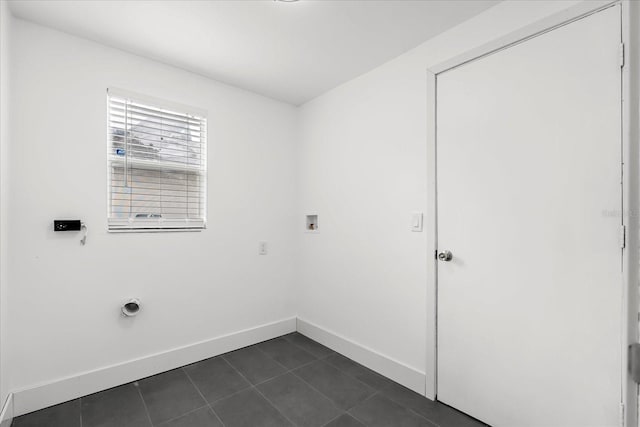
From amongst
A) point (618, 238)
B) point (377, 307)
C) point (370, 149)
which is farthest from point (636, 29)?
point (377, 307)

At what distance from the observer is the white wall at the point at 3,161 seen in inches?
61.5

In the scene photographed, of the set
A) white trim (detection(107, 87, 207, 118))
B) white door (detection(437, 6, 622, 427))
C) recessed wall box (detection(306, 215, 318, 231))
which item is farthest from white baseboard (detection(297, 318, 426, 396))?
white trim (detection(107, 87, 207, 118))

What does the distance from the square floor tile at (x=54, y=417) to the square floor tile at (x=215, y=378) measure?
67cm

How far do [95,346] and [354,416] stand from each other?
1.79 meters

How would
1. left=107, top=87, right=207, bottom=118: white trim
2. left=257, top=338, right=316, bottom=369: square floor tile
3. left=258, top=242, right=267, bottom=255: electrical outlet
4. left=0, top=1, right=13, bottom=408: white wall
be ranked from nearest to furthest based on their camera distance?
left=0, top=1, right=13, bottom=408: white wall
left=107, top=87, right=207, bottom=118: white trim
left=257, top=338, right=316, bottom=369: square floor tile
left=258, top=242, right=267, bottom=255: electrical outlet

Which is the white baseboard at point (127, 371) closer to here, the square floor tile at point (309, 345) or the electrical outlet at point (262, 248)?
the square floor tile at point (309, 345)

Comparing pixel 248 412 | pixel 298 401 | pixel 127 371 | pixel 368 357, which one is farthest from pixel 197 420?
pixel 368 357

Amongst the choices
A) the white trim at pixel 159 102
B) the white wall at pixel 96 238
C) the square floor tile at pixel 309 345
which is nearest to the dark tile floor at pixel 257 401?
the square floor tile at pixel 309 345

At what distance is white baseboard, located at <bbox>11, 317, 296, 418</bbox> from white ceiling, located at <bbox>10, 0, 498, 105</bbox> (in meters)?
2.26

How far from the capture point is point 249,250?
2.80 meters

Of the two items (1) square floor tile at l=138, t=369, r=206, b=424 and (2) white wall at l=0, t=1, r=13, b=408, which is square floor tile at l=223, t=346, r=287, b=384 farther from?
(2) white wall at l=0, t=1, r=13, b=408

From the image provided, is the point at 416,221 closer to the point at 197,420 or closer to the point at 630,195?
the point at 630,195

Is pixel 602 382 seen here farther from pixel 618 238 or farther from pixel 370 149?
pixel 370 149

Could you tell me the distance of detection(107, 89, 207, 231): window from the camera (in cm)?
213
